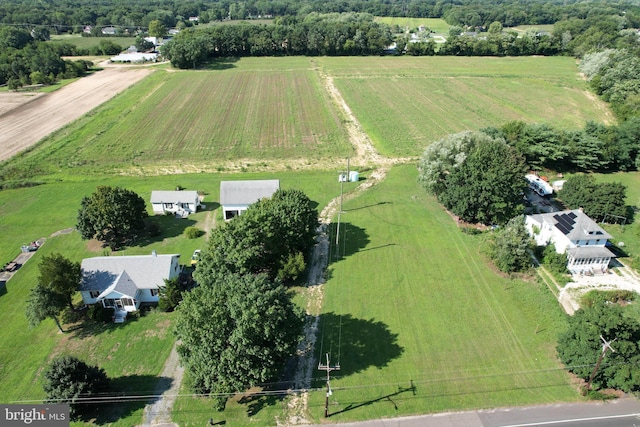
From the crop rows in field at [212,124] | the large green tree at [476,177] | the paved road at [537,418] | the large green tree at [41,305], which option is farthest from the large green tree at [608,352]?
the crop rows in field at [212,124]

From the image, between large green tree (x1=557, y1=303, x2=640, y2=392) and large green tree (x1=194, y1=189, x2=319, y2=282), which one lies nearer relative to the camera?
large green tree (x1=557, y1=303, x2=640, y2=392)

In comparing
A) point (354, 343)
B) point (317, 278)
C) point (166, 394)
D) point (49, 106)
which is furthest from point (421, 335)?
point (49, 106)

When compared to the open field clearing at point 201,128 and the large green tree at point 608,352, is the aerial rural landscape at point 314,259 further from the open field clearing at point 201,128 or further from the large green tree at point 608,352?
the open field clearing at point 201,128

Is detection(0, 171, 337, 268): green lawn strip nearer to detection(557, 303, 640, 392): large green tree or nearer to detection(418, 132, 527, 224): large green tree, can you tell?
detection(418, 132, 527, 224): large green tree

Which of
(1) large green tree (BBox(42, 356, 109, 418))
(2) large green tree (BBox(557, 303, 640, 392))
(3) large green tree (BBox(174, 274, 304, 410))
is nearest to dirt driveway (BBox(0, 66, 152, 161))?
(1) large green tree (BBox(42, 356, 109, 418))

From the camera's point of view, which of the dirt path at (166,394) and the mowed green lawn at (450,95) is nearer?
the dirt path at (166,394)

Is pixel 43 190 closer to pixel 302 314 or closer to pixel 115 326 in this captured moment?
pixel 115 326
